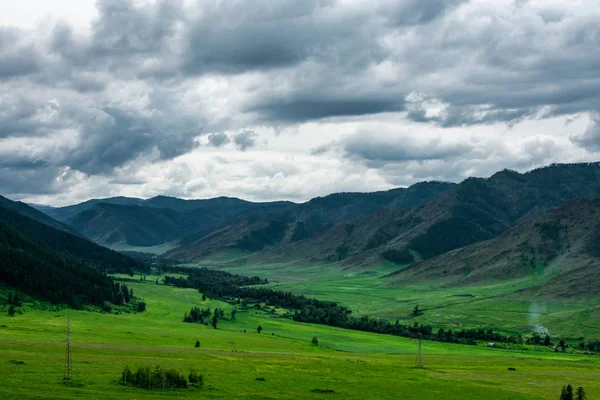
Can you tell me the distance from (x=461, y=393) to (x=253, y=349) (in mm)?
76986

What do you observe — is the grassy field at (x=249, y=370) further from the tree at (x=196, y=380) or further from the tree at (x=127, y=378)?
the tree at (x=196, y=380)

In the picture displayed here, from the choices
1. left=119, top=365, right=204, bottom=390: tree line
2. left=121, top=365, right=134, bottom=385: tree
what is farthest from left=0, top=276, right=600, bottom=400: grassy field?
left=119, top=365, right=204, bottom=390: tree line

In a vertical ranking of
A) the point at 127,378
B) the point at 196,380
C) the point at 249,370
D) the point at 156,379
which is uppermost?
the point at 127,378

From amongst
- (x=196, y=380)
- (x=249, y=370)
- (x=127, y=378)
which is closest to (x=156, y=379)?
(x=127, y=378)

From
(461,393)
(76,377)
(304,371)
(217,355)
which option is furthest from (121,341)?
(461,393)

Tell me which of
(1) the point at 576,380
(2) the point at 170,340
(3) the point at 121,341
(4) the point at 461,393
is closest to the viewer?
(4) the point at 461,393

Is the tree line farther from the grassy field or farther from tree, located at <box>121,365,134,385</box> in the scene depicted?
the grassy field

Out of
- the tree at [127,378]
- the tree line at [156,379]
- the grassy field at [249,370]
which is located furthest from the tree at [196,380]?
the tree at [127,378]

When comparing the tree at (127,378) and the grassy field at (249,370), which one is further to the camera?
the tree at (127,378)

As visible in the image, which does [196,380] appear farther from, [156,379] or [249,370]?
[249,370]

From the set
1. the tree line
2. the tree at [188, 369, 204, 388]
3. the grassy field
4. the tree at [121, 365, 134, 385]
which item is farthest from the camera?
the tree at [188, 369, 204, 388]

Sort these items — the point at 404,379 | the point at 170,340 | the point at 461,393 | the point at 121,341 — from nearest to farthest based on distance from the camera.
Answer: the point at 461,393
the point at 404,379
the point at 121,341
the point at 170,340

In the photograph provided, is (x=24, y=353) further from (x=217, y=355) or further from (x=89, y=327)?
(x=89, y=327)

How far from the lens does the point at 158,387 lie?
351ft
